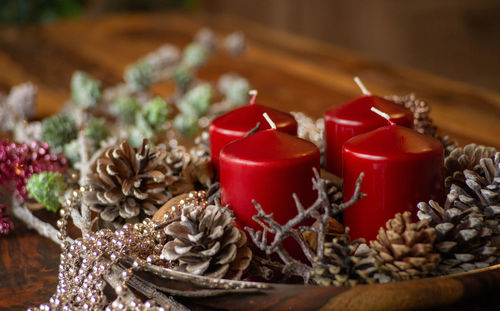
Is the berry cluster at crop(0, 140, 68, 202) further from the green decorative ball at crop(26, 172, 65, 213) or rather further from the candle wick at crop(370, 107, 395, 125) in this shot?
the candle wick at crop(370, 107, 395, 125)

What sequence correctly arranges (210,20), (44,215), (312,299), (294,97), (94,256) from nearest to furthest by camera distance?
(312,299), (94,256), (44,215), (294,97), (210,20)

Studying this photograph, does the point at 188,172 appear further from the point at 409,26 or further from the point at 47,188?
the point at 409,26

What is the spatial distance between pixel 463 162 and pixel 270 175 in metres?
0.21

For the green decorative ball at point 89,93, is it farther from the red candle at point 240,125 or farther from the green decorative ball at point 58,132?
the red candle at point 240,125

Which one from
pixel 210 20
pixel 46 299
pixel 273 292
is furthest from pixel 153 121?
pixel 210 20

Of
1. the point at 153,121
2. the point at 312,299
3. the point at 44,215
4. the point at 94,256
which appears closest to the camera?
the point at 312,299

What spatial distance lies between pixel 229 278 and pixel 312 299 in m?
0.08

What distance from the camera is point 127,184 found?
61 cm

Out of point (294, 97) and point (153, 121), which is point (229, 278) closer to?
point (153, 121)

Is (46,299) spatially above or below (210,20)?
below

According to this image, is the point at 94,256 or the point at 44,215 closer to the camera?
the point at 94,256

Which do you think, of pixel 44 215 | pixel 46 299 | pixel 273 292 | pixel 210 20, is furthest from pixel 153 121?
pixel 210 20

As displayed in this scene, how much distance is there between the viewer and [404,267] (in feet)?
1.49

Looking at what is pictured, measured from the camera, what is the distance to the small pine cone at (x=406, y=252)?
1.48 feet
